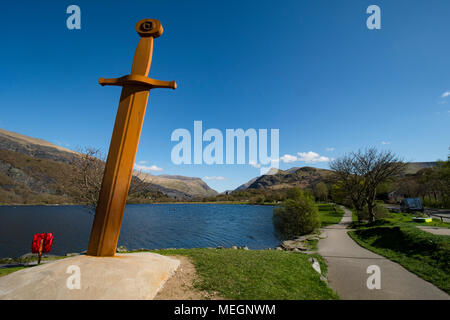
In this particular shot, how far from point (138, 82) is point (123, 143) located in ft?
6.92

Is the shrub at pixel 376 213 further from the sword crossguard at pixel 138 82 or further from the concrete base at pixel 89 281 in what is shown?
the sword crossguard at pixel 138 82

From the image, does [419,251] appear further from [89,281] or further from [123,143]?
[123,143]

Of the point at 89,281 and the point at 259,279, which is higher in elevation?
the point at 89,281

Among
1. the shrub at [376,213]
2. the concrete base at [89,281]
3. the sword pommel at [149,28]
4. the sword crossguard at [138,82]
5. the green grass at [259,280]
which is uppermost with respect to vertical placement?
the sword pommel at [149,28]

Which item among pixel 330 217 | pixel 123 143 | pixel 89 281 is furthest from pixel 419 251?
pixel 330 217

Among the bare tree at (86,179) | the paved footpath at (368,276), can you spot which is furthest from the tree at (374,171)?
the bare tree at (86,179)

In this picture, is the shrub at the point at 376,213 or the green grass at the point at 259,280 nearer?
the green grass at the point at 259,280

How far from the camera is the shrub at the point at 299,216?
22391 millimetres

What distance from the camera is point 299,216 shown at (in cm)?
2291

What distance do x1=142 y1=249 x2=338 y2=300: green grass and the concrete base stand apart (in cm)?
159

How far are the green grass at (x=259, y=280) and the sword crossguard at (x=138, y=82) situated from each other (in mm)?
6544

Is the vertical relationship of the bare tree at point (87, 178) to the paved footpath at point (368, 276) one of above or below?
above

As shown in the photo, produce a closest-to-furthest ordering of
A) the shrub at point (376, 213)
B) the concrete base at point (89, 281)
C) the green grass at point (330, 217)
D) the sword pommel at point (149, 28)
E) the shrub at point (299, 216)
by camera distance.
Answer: the concrete base at point (89, 281) < the sword pommel at point (149, 28) < the shrub at point (299, 216) < the shrub at point (376, 213) < the green grass at point (330, 217)
